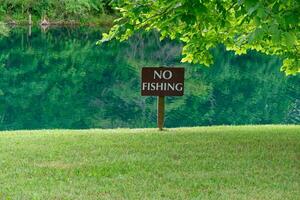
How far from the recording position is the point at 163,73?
11438 mm

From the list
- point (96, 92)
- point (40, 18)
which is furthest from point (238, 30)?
point (40, 18)

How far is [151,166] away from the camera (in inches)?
325

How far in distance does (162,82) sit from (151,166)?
11.3 ft

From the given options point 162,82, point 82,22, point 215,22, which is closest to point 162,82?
point 162,82

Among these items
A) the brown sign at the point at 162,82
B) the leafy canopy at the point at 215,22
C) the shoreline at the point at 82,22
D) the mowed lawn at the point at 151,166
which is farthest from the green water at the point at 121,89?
the shoreline at the point at 82,22

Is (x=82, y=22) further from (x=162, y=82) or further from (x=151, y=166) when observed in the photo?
(x=151, y=166)

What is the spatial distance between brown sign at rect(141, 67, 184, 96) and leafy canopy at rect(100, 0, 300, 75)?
18.4 inches

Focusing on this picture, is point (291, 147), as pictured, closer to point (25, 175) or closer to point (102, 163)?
point (102, 163)

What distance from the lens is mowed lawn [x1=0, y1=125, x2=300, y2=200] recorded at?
23.0 ft

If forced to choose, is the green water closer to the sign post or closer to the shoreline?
the sign post

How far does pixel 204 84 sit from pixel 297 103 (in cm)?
560

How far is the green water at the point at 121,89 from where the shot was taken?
21516 mm

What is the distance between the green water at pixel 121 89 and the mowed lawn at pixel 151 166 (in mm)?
9272

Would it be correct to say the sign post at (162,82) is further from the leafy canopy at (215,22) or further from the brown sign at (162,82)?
the leafy canopy at (215,22)
